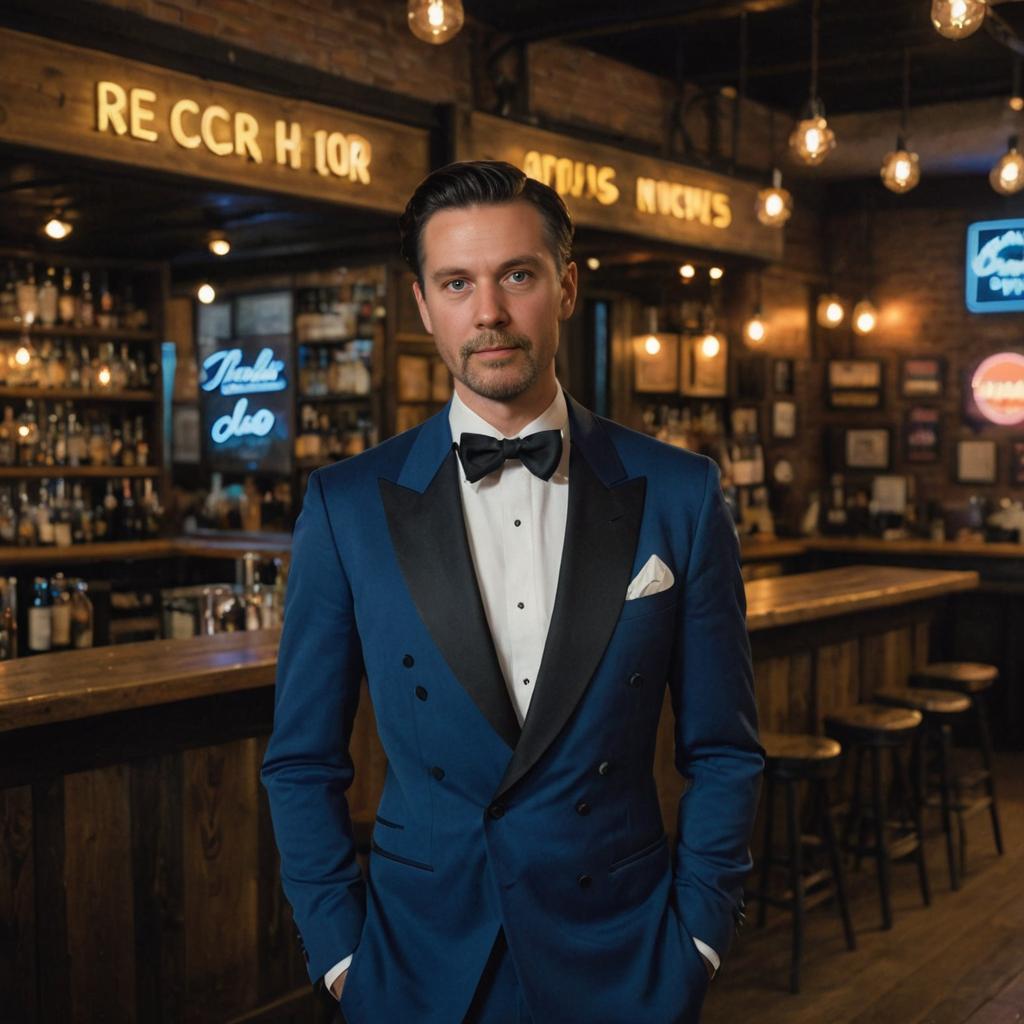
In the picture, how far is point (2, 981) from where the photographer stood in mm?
2830

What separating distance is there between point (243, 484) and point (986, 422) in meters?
5.19

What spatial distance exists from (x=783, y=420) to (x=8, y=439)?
529 centimetres

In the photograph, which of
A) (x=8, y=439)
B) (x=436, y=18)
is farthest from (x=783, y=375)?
(x=436, y=18)

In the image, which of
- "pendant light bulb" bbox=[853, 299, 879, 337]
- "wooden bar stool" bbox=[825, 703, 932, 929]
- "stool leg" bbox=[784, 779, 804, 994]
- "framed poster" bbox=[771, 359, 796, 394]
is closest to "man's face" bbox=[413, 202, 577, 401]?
"stool leg" bbox=[784, 779, 804, 994]

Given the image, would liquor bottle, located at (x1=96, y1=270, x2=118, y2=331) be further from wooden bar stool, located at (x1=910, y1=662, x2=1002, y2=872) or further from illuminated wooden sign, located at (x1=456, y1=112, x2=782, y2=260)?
wooden bar stool, located at (x1=910, y1=662, x2=1002, y2=872)

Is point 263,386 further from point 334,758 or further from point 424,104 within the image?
point 334,758

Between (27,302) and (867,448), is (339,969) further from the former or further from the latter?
(867,448)

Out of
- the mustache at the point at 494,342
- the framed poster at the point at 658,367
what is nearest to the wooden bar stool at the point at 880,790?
the mustache at the point at 494,342

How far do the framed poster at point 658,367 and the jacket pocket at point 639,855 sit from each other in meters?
7.35

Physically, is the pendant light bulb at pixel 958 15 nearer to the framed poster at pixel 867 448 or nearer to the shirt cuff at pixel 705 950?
the shirt cuff at pixel 705 950

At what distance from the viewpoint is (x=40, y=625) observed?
6.05 metres

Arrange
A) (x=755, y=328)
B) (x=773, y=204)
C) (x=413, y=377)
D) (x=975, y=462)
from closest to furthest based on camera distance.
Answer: (x=773, y=204), (x=413, y=377), (x=755, y=328), (x=975, y=462)

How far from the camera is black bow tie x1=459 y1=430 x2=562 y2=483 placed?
1757mm

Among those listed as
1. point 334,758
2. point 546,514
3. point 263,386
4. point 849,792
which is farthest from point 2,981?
point 263,386
